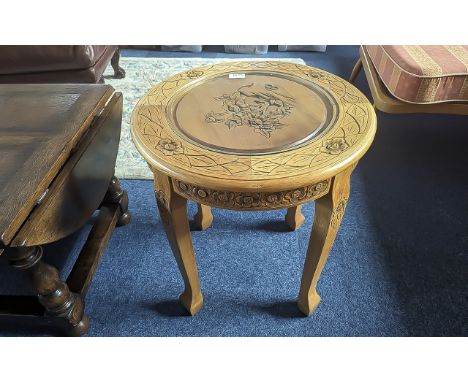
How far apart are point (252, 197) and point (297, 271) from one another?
0.62 meters

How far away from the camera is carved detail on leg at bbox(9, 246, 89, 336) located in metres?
0.86

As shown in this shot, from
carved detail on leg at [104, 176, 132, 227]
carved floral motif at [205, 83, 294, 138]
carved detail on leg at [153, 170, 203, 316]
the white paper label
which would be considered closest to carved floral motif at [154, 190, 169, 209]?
carved detail on leg at [153, 170, 203, 316]

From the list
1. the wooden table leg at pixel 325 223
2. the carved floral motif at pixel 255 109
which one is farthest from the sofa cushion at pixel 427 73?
the wooden table leg at pixel 325 223

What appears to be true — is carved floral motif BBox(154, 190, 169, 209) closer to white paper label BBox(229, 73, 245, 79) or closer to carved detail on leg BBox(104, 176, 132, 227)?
white paper label BBox(229, 73, 245, 79)

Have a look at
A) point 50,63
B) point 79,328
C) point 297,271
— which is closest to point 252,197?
point 297,271

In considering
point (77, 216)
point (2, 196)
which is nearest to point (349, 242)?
point (77, 216)

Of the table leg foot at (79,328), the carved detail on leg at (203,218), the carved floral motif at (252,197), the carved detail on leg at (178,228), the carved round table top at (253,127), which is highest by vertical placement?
the carved round table top at (253,127)

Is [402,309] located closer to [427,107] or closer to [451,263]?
[451,263]

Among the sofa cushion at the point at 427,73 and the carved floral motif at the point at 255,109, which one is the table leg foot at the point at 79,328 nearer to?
the carved floral motif at the point at 255,109

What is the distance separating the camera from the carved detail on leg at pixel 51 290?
861mm

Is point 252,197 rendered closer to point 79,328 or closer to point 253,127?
point 253,127

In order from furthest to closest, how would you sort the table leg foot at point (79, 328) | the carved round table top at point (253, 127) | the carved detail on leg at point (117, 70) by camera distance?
the carved detail on leg at point (117, 70)
the table leg foot at point (79, 328)
the carved round table top at point (253, 127)

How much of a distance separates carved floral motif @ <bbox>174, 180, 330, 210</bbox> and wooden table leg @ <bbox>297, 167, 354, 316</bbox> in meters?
0.05
